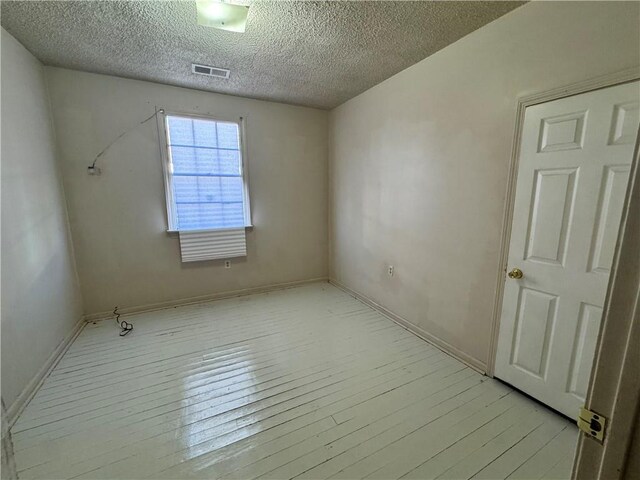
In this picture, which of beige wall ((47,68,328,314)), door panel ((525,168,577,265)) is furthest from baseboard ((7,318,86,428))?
door panel ((525,168,577,265))

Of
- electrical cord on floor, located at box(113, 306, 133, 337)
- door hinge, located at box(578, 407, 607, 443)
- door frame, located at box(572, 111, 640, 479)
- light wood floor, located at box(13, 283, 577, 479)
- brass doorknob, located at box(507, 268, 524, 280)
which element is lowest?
light wood floor, located at box(13, 283, 577, 479)

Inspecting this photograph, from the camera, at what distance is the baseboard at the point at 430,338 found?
7.44 ft

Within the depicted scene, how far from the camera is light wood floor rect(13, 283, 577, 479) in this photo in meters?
1.47

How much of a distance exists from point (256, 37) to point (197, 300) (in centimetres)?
298

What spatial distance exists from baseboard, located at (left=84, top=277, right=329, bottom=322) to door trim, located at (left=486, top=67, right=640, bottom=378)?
2.66 meters

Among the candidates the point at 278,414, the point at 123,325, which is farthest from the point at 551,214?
the point at 123,325

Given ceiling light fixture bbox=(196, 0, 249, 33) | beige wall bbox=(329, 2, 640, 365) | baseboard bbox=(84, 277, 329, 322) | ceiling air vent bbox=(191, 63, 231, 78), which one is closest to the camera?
beige wall bbox=(329, 2, 640, 365)

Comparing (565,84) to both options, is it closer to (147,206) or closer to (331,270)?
(331,270)

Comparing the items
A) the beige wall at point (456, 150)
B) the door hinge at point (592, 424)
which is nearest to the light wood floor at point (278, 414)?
the beige wall at point (456, 150)

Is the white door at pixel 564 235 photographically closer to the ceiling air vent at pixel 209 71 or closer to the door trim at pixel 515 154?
the door trim at pixel 515 154

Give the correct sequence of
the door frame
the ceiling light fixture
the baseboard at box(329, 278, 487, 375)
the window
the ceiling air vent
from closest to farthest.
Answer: the door frame
the ceiling light fixture
the baseboard at box(329, 278, 487, 375)
the ceiling air vent
the window

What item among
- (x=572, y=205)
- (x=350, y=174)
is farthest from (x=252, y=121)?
(x=572, y=205)

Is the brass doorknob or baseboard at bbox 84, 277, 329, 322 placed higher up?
the brass doorknob

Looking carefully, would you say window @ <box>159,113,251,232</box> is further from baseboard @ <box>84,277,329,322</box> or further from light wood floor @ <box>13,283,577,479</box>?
light wood floor @ <box>13,283,577,479</box>
